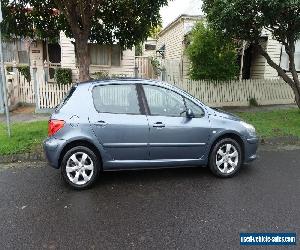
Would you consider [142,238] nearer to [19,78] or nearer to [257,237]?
[257,237]

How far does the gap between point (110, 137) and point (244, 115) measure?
6.79 m

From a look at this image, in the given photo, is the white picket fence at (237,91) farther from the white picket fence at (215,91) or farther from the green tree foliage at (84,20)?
the green tree foliage at (84,20)

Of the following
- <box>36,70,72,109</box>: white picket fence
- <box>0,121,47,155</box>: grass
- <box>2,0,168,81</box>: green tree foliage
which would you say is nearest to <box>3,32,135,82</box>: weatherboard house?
<box>2,0,168,81</box>: green tree foliage

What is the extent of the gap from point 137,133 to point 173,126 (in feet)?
1.91

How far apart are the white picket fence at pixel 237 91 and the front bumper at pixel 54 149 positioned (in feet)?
25.5

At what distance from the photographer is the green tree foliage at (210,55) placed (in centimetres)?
1159

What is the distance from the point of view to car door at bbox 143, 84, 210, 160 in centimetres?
493

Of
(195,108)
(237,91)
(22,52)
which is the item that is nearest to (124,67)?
(237,91)

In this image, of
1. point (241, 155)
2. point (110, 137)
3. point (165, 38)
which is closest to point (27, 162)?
point (110, 137)

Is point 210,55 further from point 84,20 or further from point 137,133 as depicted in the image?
point 137,133

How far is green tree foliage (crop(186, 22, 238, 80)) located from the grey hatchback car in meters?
6.87

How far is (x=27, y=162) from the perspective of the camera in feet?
20.1

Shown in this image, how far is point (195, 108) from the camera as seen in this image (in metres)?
5.15

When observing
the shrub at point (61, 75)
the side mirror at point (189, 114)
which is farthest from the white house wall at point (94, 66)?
the side mirror at point (189, 114)
